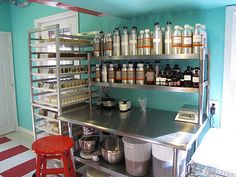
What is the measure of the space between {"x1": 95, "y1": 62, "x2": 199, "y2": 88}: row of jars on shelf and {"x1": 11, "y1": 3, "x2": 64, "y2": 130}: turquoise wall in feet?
6.49

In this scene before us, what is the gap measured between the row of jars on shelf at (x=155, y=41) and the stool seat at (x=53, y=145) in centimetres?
99

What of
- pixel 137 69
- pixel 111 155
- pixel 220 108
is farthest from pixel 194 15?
pixel 111 155

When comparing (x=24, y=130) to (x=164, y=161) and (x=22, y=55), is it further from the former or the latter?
(x=164, y=161)

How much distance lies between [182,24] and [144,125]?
1079 mm

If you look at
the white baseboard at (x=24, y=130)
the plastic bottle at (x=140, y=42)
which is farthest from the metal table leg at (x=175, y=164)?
the white baseboard at (x=24, y=130)

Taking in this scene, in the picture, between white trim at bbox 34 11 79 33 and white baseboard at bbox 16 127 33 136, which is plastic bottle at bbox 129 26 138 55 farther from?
white baseboard at bbox 16 127 33 136

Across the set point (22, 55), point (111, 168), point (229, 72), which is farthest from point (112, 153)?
point (22, 55)

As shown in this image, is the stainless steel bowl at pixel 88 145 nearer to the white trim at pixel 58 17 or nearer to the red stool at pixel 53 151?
the red stool at pixel 53 151

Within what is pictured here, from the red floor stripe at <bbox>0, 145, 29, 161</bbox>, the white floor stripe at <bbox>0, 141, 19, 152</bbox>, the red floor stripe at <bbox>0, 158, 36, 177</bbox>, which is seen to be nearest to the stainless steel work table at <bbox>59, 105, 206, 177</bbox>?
the red floor stripe at <bbox>0, 158, 36, 177</bbox>

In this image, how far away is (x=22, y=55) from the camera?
12.5ft

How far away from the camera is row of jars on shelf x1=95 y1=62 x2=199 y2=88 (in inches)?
67.7

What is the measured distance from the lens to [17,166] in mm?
2801

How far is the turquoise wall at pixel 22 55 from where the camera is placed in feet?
11.7

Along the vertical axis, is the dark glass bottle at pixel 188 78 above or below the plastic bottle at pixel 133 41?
below
